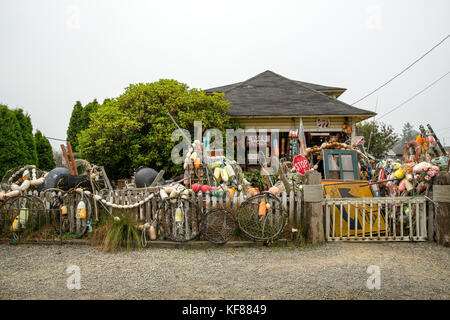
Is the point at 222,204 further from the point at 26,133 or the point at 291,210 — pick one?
the point at 26,133

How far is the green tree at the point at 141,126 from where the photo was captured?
33.8 ft

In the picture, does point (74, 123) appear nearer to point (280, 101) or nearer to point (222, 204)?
point (280, 101)

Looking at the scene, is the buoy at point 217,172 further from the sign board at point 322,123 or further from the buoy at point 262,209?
the sign board at point 322,123

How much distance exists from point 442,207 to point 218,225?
430 centimetres

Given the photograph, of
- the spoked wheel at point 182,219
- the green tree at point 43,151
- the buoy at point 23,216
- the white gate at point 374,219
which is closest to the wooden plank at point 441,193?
the white gate at point 374,219

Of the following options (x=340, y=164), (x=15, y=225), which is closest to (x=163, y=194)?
(x=15, y=225)

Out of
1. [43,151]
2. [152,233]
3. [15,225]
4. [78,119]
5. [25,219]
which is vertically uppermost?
[78,119]

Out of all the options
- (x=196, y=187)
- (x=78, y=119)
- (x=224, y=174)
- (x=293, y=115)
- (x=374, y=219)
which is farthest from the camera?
(x=78, y=119)

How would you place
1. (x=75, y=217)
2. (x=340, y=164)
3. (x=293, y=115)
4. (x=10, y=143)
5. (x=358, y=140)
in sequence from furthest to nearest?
(x=293, y=115)
(x=358, y=140)
(x=10, y=143)
(x=340, y=164)
(x=75, y=217)

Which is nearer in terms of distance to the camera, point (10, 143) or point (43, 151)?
point (10, 143)

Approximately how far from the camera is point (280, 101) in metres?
14.8

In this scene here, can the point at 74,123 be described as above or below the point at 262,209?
above

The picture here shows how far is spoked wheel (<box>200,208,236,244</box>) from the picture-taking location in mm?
5523
